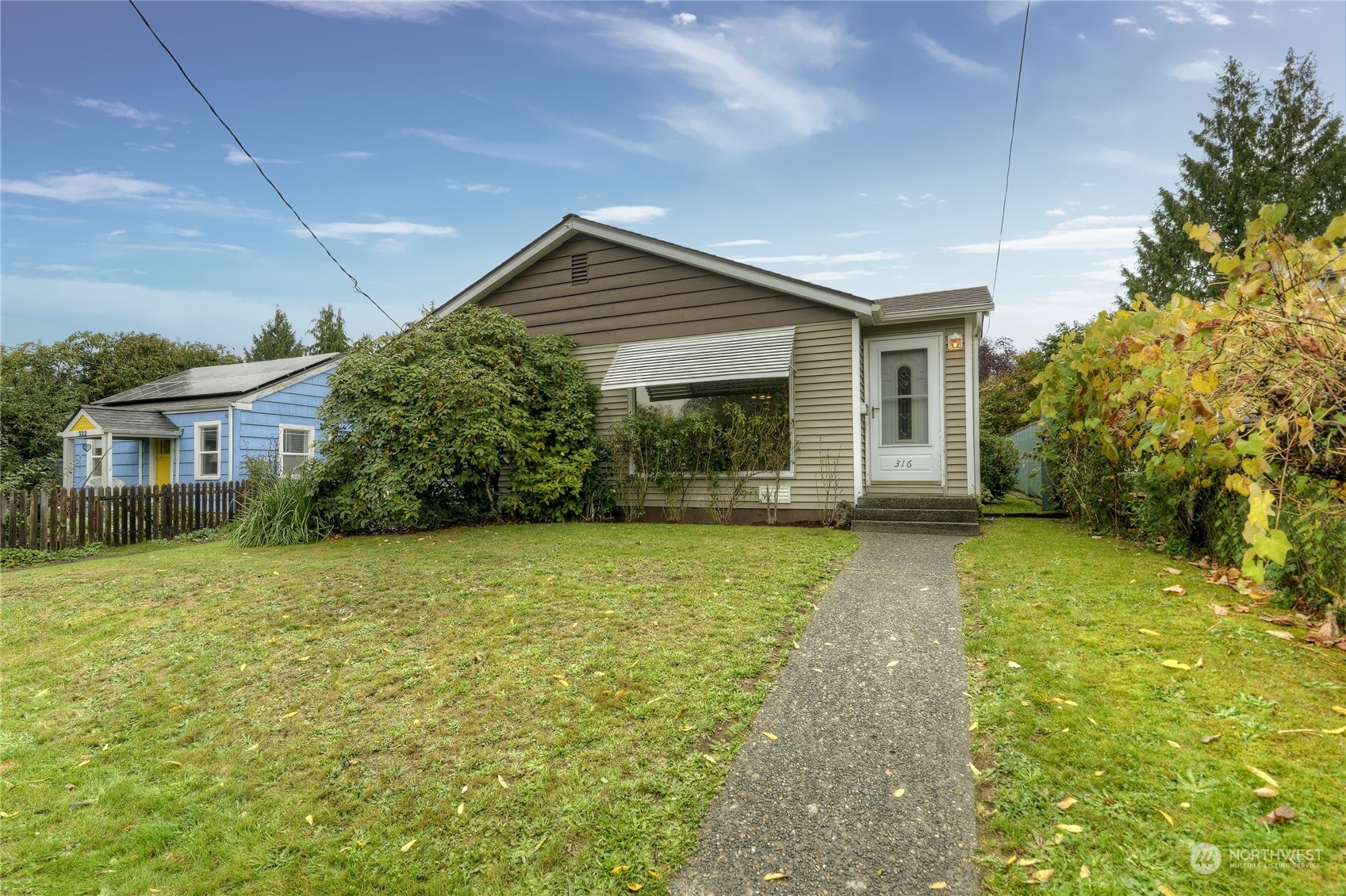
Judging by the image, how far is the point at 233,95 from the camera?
952cm

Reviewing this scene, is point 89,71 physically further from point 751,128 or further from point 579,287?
point 751,128

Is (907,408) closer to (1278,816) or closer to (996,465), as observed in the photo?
(996,465)

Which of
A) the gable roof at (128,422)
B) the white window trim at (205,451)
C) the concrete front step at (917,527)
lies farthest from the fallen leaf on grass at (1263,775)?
the gable roof at (128,422)

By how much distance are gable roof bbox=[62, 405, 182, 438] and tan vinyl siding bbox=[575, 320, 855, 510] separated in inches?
635

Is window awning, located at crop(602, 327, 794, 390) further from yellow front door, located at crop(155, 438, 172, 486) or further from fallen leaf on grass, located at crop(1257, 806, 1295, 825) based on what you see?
yellow front door, located at crop(155, 438, 172, 486)

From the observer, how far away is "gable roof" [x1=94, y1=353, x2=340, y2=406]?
52.2ft

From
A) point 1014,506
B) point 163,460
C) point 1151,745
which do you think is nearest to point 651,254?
point 1014,506

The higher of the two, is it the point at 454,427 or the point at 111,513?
the point at 454,427

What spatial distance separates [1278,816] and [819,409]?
7372 mm

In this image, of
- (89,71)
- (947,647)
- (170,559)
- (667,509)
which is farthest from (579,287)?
(947,647)

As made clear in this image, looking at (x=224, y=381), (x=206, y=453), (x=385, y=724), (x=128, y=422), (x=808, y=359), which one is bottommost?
(x=385, y=724)

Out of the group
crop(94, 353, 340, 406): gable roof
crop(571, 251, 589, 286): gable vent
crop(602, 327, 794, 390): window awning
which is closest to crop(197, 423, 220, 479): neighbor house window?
crop(94, 353, 340, 406): gable roof

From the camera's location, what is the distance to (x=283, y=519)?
29.3ft

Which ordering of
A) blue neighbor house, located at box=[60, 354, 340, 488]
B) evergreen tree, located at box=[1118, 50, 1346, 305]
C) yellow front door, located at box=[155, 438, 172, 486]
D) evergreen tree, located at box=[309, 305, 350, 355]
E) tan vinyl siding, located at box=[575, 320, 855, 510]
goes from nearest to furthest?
tan vinyl siding, located at box=[575, 320, 855, 510] → blue neighbor house, located at box=[60, 354, 340, 488] → yellow front door, located at box=[155, 438, 172, 486] → evergreen tree, located at box=[1118, 50, 1346, 305] → evergreen tree, located at box=[309, 305, 350, 355]
